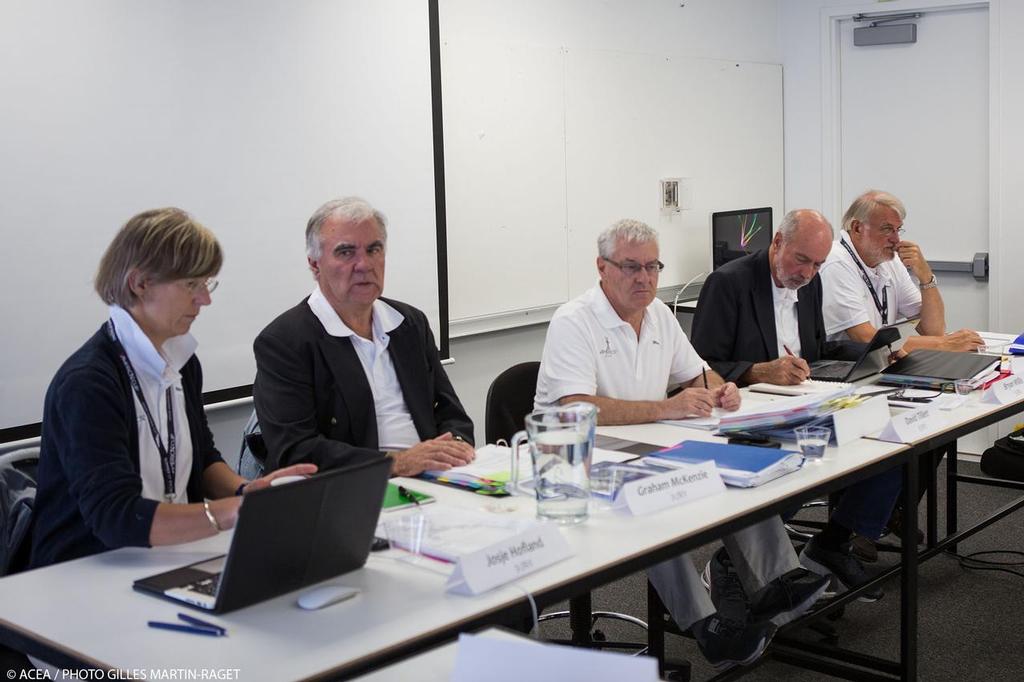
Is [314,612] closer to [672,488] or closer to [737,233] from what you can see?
[672,488]

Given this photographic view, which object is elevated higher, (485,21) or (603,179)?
(485,21)

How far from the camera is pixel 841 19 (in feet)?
19.3

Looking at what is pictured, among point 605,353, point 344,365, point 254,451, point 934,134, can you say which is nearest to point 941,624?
point 605,353

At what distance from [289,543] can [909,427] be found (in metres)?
1.71

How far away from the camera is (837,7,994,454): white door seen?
5.48 m

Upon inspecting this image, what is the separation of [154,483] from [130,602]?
0.47m

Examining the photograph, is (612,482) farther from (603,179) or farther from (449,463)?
(603,179)

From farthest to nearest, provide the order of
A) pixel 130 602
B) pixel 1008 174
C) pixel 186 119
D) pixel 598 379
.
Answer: pixel 1008 174, pixel 186 119, pixel 598 379, pixel 130 602

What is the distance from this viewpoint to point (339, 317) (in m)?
2.66

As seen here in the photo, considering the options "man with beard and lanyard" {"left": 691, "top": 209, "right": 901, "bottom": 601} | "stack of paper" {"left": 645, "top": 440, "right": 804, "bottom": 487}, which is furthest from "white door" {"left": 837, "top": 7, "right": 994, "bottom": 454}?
"stack of paper" {"left": 645, "top": 440, "right": 804, "bottom": 487}

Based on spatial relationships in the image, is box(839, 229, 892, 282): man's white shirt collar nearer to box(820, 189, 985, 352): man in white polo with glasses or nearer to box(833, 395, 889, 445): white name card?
box(820, 189, 985, 352): man in white polo with glasses

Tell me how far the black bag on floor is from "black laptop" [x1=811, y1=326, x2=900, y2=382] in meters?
Answer: 1.19

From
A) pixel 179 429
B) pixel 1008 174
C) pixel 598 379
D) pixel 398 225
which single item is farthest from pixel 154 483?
pixel 1008 174

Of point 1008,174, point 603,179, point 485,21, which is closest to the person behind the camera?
point 485,21
